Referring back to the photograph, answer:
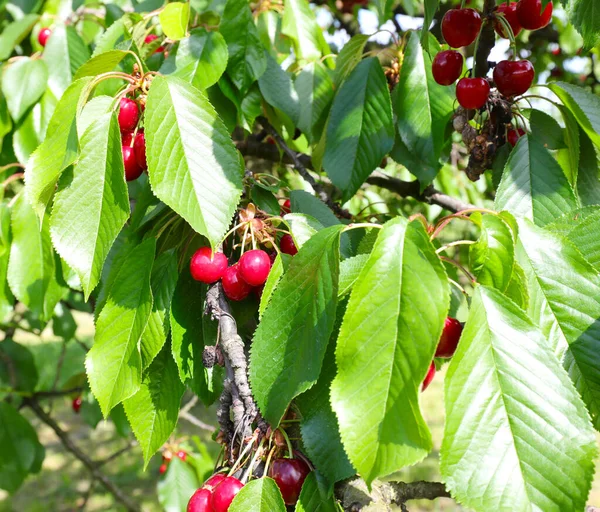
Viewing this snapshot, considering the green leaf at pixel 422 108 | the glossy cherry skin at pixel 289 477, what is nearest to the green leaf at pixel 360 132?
the green leaf at pixel 422 108

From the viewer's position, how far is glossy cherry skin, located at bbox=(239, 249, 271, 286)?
97cm

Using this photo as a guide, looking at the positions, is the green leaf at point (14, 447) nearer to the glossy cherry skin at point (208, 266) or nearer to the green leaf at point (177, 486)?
the green leaf at point (177, 486)

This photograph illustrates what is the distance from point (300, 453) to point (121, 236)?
110 cm

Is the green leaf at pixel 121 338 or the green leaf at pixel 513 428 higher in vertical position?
the green leaf at pixel 513 428

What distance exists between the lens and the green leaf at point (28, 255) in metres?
1.68

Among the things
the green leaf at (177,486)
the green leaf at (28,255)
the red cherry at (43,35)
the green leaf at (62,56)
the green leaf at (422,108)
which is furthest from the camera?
the green leaf at (177,486)

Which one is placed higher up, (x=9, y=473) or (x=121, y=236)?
(x=121, y=236)

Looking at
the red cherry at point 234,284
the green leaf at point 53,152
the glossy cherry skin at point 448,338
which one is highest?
the green leaf at point 53,152

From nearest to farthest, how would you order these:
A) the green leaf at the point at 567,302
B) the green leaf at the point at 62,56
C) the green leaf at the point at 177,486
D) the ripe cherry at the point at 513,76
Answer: the green leaf at the point at 567,302 → the ripe cherry at the point at 513,76 → the green leaf at the point at 62,56 → the green leaf at the point at 177,486

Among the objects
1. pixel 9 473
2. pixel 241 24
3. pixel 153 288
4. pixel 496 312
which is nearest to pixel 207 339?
pixel 153 288

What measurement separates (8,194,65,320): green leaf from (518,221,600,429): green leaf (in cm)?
134

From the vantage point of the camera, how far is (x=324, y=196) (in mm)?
1591

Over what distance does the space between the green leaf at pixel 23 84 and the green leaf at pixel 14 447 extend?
1333mm

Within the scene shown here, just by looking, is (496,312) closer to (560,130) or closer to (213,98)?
(560,130)
